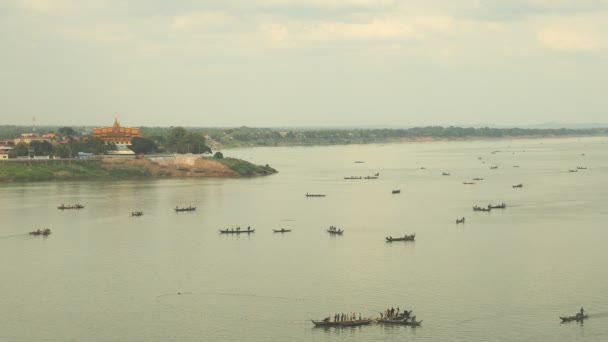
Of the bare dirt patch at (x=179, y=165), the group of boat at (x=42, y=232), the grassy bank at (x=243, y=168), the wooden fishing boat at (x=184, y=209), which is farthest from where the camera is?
the grassy bank at (x=243, y=168)

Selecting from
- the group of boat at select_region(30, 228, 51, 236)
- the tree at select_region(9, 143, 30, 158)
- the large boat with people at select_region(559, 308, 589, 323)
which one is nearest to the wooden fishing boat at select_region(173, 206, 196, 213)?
the group of boat at select_region(30, 228, 51, 236)

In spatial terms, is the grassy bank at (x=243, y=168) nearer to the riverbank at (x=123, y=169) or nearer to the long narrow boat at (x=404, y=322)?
the riverbank at (x=123, y=169)

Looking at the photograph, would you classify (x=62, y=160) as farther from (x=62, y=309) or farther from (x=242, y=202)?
(x=62, y=309)

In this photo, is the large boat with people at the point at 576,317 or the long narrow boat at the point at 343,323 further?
the large boat with people at the point at 576,317

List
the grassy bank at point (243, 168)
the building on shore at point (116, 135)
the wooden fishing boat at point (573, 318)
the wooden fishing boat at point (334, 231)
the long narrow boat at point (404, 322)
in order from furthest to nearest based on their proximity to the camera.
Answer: the building on shore at point (116, 135)
the grassy bank at point (243, 168)
the wooden fishing boat at point (334, 231)
the wooden fishing boat at point (573, 318)
the long narrow boat at point (404, 322)

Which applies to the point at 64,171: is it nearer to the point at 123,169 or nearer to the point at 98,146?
the point at 123,169

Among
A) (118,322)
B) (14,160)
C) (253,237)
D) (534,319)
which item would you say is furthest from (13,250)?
(14,160)

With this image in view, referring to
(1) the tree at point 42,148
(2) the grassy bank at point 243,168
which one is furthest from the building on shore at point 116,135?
(2) the grassy bank at point 243,168
